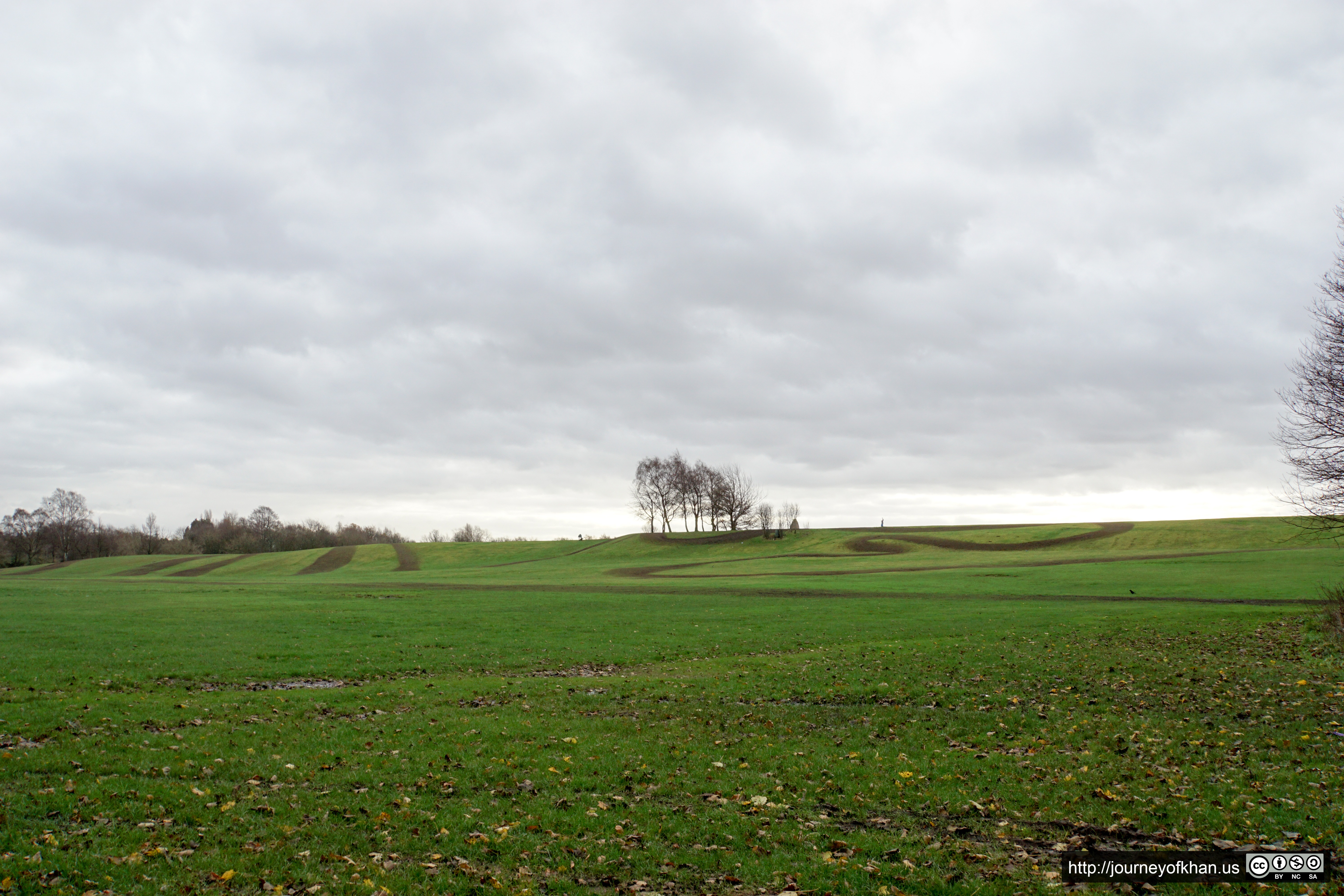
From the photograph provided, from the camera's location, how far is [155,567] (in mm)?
103250

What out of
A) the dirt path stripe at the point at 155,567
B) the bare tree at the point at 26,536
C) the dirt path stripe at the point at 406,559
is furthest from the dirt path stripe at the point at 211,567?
the bare tree at the point at 26,536

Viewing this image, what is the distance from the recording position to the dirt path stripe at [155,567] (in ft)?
315

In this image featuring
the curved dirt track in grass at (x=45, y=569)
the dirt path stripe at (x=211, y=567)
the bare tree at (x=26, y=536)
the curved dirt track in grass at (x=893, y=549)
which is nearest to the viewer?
the curved dirt track in grass at (x=893, y=549)

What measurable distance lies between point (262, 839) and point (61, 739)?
7128 mm

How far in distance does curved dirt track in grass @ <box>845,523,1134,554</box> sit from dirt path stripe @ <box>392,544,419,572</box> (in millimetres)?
59657

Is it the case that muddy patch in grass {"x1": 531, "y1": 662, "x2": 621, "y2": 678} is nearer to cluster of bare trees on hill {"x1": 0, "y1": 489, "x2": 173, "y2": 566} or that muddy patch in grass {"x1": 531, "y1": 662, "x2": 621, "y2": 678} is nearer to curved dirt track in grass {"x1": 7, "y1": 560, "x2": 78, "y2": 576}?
curved dirt track in grass {"x1": 7, "y1": 560, "x2": 78, "y2": 576}

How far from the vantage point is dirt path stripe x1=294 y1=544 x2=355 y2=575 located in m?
95.9

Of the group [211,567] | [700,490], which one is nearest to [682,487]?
[700,490]

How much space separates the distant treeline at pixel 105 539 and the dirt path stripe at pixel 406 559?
16.9 meters

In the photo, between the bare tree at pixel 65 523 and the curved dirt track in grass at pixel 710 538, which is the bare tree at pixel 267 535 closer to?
the bare tree at pixel 65 523

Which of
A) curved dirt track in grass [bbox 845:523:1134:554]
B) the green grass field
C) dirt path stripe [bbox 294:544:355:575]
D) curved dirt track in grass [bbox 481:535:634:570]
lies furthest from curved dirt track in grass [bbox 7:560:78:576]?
curved dirt track in grass [bbox 845:523:1134:554]

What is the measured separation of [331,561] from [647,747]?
105 metres

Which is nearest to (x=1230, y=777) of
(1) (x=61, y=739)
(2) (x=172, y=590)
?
(1) (x=61, y=739)

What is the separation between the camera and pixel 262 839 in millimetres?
9016
